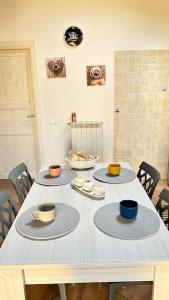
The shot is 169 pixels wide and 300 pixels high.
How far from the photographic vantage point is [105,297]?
5.15ft

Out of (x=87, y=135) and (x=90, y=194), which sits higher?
(x=87, y=135)

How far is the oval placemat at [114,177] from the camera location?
170cm

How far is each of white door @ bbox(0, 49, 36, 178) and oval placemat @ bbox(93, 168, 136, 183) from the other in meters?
1.89

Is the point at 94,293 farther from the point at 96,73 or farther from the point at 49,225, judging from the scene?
the point at 96,73

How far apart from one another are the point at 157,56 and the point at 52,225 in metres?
2.80

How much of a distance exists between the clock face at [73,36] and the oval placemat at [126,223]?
249 cm

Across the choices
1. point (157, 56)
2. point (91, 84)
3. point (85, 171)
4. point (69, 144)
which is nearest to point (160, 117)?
point (157, 56)

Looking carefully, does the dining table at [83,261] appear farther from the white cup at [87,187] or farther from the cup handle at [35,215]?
the white cup at [87,187]

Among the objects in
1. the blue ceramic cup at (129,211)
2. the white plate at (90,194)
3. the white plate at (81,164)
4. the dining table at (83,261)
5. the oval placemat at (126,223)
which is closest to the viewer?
the dining table at (83,261)

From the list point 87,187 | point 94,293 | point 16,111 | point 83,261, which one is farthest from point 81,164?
point 16,111

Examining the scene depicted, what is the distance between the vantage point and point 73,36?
3.05 meters

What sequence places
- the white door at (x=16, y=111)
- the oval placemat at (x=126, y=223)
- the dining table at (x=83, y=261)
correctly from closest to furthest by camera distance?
the dining table at (x=83, y=261)
the oval placemat at (x=126, y=223)
the white door at (x=16, y=111)

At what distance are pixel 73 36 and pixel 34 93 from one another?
92 cm

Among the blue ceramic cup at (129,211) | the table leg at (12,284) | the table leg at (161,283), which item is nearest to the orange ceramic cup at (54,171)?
the blue ceramic cup at (129,211)
